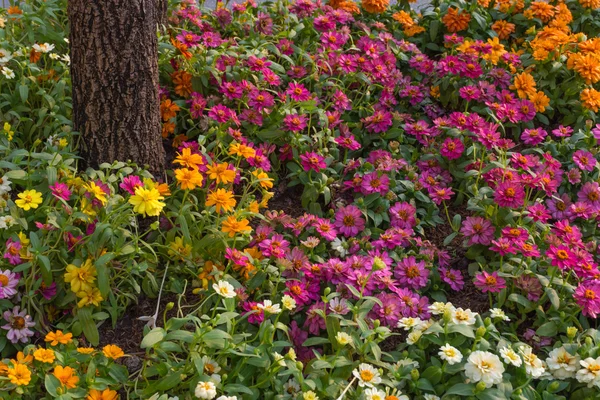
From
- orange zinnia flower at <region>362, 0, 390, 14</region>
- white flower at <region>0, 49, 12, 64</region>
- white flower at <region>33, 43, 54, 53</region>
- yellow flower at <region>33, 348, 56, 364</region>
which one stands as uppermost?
orange zinnia flower at <region>362, 0, 390, 14</region>

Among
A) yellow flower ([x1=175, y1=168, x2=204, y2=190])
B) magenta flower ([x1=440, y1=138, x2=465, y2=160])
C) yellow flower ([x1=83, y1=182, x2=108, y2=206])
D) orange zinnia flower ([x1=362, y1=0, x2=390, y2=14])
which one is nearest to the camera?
yellow flower ([x1=83, y1=182, x2=108, y2=206])

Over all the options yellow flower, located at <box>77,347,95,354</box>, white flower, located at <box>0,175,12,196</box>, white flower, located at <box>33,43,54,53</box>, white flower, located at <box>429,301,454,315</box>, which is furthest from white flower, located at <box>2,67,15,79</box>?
white flower, located at <box>429,301,454,315</box>

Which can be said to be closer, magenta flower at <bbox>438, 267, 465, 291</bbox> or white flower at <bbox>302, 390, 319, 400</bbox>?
white flower at <bbox>302, 390, 319, 400</bbox>

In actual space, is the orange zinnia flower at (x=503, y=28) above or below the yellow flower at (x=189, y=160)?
above

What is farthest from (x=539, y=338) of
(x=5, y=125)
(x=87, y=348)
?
(x=5, y=125)

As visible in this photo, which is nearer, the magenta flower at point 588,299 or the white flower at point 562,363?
the white flower at point 562,363

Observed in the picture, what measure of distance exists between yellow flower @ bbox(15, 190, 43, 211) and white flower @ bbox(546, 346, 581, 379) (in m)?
1.70

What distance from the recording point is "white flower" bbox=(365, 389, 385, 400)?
229 centimetres

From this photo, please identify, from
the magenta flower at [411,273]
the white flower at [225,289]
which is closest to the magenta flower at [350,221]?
the magenta flower at [411,273]

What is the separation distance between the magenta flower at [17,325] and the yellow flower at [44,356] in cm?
24

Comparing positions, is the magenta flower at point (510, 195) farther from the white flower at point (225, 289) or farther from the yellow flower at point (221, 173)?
the white flower at point (225, 289)

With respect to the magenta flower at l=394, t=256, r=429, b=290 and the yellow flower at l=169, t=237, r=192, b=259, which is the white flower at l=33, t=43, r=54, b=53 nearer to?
the yellow flower at l=169, t=237, r=192, b=259

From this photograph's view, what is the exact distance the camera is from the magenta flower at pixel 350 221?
3041mm

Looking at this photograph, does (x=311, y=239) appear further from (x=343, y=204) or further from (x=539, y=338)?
(x=539, y=338)
